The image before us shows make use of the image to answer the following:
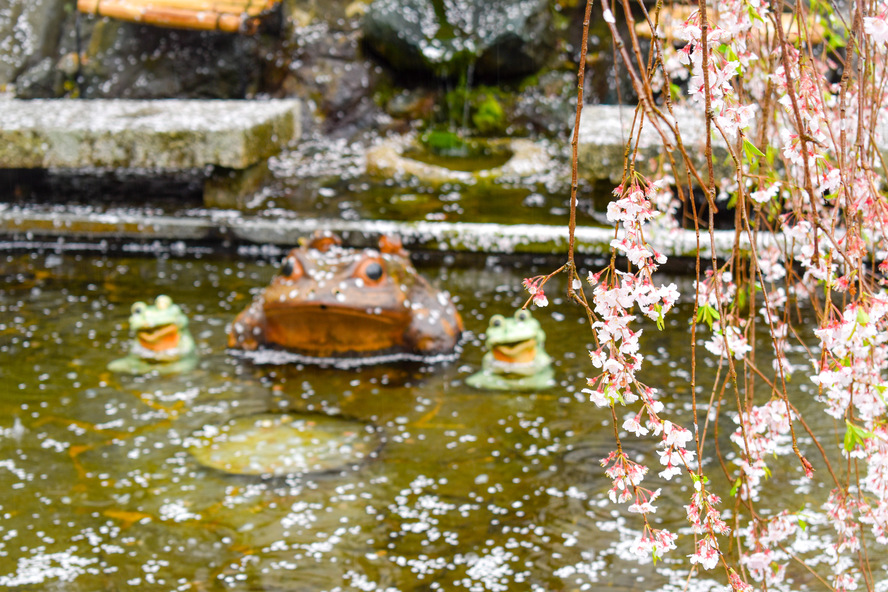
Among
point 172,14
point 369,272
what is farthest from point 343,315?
point 172,14

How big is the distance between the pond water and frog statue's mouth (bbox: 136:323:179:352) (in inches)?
6.4

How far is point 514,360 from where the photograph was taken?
12.3 ft

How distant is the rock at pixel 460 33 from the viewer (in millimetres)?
7980

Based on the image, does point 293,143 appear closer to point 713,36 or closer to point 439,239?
point 439,239

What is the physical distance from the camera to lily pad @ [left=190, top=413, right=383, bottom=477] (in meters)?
3.04

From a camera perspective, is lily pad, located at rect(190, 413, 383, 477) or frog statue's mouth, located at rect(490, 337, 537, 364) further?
frog statue's mouth, located at rect(490, 337, 537, 364)

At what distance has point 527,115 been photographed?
26.2 ft

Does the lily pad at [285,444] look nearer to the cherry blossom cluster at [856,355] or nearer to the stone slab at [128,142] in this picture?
the cherry blossom cluster at [856,355]

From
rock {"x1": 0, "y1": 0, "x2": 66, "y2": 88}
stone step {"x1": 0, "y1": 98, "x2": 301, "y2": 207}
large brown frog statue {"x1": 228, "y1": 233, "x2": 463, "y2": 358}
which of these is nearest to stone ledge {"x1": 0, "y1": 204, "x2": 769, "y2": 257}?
stone step {"x1": 0, "y1": 98, "x2": 301, "y2": 207}

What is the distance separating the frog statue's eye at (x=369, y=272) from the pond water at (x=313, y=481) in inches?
14.1

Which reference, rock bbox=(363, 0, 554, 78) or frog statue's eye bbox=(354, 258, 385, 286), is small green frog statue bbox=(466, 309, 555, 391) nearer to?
frog statue's eye bbox=(354, 258, 385, 286)

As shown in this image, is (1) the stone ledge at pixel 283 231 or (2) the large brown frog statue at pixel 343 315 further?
(1) the stone ledge at pixel 283 231

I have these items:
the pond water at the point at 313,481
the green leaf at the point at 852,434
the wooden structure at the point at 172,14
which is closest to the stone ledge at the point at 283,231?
the pond water at the point at 313,481

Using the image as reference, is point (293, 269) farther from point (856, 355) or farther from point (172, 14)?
point (172, 14)
